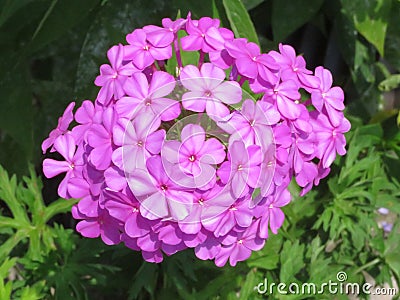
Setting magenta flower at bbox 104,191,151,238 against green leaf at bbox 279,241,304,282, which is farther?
green leaf at bbox 279,241,304,282

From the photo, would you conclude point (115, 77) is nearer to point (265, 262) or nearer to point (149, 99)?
point (149, 99)

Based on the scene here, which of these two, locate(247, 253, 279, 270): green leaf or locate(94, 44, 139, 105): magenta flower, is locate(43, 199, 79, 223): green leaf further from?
locate(94, 44, 139, 105): magenta flower

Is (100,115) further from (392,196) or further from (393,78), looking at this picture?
(393,78)

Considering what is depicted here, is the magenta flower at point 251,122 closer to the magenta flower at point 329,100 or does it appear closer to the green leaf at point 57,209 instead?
the magenta flower at point 329,100

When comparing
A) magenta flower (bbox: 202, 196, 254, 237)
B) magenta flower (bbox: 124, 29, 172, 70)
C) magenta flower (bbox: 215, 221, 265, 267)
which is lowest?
magenta flower (bbox: 215, 221, 265, 267)

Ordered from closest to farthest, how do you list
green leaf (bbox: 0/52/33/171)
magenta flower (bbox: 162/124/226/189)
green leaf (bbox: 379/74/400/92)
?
magenta flower (bbox: 162/124/226/189) < green leaf (bbox: 0/52/33/171) < green leaf (bbox: 379/74/400/92)

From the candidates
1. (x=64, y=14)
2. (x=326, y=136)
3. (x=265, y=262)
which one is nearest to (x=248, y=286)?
(x=265, y=262)

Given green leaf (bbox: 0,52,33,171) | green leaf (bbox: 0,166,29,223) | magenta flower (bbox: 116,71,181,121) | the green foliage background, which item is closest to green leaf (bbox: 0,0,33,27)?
the green foliage background

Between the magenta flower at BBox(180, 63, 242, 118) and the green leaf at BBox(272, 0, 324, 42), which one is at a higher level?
the magenta flower at BBox(180, 63, 242, 118)
